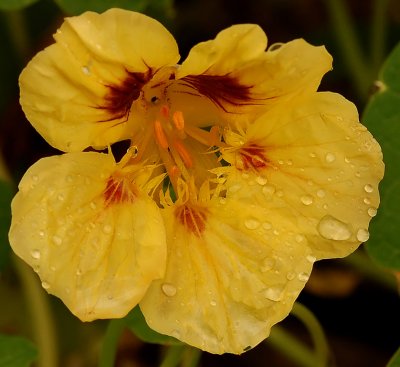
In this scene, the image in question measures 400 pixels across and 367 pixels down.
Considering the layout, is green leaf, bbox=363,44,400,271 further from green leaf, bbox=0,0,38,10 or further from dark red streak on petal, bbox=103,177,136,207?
green leaf, bbox=0,0,38,10

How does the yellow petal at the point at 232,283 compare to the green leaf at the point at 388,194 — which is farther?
the green leaf at the point at 388,194

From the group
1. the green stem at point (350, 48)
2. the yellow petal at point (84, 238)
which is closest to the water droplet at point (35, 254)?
the yellow petal at point (84, 238)

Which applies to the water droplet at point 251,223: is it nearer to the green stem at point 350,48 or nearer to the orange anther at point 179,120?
the orange anther at point 179,120

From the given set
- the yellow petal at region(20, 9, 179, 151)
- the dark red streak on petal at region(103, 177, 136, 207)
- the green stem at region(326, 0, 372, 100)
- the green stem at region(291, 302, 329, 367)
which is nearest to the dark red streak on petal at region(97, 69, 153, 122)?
the yellow petal at region(20, 9, 179, 151)

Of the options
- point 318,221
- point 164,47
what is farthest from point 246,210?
point 164,47

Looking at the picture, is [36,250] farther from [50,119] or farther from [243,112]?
[243,112]

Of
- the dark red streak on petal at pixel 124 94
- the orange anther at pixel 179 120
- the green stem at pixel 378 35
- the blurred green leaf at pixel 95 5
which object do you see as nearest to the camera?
the dark red streak on petal at pixel 124 94

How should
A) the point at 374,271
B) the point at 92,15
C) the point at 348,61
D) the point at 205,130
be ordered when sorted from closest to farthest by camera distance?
1. the point at 92,15
2. the point at 205,130
3. the point at 374,271
4. the point at 348,61

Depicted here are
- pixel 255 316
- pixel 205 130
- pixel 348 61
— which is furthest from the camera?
pixel 348 61

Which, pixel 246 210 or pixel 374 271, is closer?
pixel 246 210
